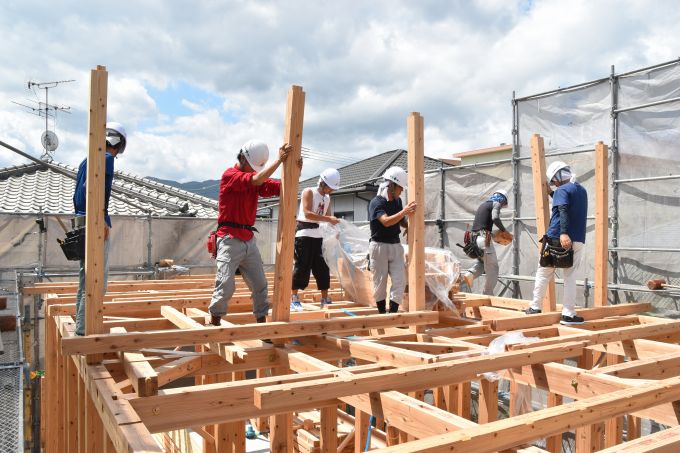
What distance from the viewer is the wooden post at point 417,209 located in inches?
181

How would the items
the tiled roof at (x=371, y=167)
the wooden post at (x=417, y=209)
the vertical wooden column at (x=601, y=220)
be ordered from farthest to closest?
the tiled roof at (x=371, y=167)
the vertical wooden column at (x=601, y=220)
the wooden post at (x=417, y=209)

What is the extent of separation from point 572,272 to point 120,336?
3898 mm

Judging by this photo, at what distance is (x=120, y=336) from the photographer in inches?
135

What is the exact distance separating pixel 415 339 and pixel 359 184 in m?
11.8

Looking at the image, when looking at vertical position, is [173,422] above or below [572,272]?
below

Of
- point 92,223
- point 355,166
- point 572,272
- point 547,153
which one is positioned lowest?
point 572,272

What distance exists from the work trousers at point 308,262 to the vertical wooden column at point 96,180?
8.47 feet

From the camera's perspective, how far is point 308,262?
569 cm

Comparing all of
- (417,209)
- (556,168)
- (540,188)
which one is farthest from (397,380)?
(540,188)

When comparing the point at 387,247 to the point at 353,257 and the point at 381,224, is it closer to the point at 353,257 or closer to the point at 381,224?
the point at 381,224

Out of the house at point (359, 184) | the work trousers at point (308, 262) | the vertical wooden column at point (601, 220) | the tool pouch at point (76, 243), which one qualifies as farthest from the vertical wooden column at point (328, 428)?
the house at point (359, 184)

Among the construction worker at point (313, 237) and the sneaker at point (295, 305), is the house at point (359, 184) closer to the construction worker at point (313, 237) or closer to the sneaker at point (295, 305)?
the construction worker at point (313, 237)

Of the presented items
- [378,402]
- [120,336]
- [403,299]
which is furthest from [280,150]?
[403,299]

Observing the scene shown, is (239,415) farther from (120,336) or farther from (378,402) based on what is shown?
(120,336)
